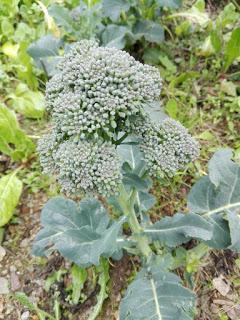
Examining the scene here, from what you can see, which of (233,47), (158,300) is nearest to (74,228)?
(158,300)

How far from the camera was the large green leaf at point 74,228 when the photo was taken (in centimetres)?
199

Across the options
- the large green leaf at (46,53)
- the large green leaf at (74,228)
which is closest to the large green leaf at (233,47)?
Answer: the large green leaf at (46,53)

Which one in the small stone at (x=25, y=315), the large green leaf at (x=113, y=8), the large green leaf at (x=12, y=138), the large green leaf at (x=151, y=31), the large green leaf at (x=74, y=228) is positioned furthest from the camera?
the large green leaf at (x=151, y=31)

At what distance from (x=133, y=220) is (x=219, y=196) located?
391 mm

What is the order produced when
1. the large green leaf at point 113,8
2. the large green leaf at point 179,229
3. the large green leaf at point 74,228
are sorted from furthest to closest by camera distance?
the large green leaf at point 113,8 → the large green leaf at point 74,228 → the large green leaf at point 179,229

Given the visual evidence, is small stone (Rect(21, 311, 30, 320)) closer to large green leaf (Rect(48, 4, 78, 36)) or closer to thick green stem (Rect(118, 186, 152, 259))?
thick green stem (Rect(118, 186, 152, 259))

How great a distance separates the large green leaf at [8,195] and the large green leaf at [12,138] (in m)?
0.15

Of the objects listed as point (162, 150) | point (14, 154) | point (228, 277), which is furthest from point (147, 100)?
point (14, 154)

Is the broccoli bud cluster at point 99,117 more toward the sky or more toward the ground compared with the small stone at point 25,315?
more toward the sky

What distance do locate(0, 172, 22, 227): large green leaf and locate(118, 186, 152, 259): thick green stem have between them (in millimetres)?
757

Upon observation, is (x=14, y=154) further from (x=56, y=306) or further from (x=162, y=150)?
(x=162, y=150)

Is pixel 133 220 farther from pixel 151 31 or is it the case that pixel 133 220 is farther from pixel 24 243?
pixel 151 31

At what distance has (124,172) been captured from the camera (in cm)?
189

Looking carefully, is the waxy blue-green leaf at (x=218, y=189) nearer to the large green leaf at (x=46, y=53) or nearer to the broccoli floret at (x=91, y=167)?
the broccoli floret at (x=91, y=167)
